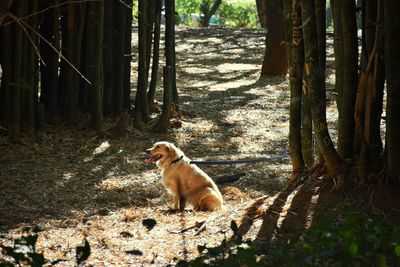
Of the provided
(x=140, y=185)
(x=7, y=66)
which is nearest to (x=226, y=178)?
(x=140, y=185)

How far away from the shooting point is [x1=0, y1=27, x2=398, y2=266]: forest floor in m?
5.48

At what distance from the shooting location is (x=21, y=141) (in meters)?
9.04

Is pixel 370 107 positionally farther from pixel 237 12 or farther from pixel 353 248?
pixel 237 12

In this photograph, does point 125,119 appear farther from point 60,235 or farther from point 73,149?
point 60,235

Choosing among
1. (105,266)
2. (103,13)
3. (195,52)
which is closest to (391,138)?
(105,266)

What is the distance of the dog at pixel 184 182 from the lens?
6.79 meters

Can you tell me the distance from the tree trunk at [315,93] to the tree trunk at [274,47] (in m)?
9.01

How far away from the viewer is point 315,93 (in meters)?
5.74

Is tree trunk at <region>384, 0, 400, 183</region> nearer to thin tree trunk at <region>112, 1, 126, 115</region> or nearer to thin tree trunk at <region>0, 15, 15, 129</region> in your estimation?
thin tree trunk at <region>0, 15, 15, 129</region>

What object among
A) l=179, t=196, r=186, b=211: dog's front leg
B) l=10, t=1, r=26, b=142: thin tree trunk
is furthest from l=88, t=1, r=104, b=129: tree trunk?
l=179, t=196, r=186, b=211: dog's front leg

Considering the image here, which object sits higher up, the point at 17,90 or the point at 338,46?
the point at 338,46

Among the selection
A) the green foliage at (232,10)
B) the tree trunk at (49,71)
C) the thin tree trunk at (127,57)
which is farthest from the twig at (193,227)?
the green foliage at (232,10)

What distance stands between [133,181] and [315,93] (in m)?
2.76

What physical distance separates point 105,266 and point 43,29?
541 centimetres
